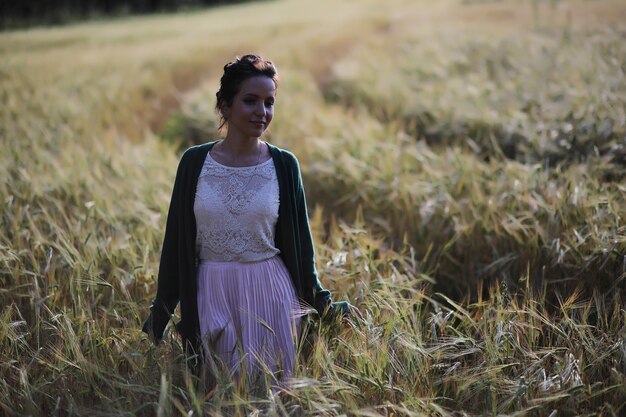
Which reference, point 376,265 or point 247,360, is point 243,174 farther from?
point 376,265

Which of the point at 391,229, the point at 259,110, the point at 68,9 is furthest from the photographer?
the point at 68,9

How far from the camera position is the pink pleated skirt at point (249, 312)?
7.70 ft

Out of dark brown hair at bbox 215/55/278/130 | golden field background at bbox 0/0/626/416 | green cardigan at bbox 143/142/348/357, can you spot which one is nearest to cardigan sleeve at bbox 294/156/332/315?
green cardigan at bbox 143/142/348/357

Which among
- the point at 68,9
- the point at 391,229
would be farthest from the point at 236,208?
the point at 68,9

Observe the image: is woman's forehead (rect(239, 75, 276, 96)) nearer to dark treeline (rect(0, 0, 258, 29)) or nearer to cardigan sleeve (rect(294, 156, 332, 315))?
cardigan sleeve (rect(294, 156, 332, 315))

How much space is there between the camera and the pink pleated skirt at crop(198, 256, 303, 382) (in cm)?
235

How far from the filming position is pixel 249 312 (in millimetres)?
2334

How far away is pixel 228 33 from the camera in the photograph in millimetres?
16484

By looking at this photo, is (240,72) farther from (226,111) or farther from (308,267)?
(308,267)

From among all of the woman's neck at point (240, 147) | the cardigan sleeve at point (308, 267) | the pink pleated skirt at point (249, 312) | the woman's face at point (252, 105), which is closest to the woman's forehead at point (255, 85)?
the woman's face at point (252, 105)

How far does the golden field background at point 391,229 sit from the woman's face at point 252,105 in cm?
80

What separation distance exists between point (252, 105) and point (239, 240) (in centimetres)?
48

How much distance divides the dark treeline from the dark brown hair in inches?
908

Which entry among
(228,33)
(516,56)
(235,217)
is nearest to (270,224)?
(235,217)
